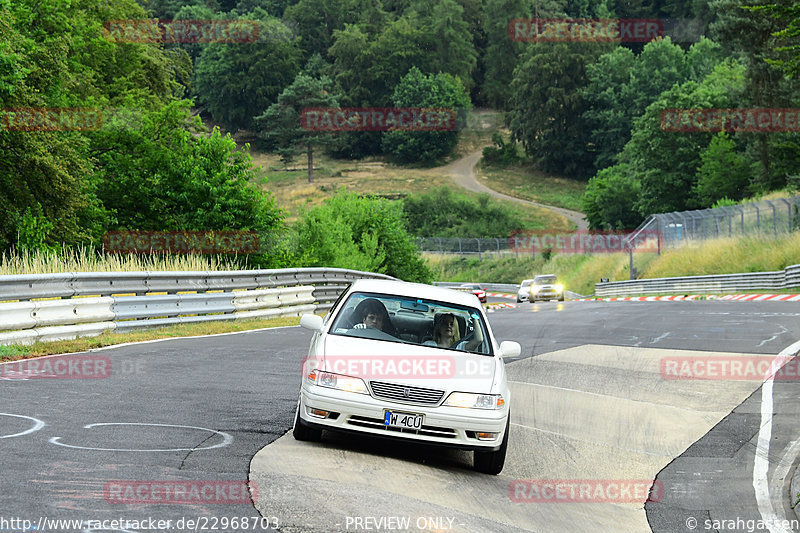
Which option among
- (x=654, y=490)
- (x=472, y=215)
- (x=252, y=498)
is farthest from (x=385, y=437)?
(x=472, y=215)

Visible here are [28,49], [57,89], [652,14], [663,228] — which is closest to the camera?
[28,49]

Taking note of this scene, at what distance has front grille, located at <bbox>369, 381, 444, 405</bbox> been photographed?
7.62 meters

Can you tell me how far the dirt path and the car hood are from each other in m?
96.6

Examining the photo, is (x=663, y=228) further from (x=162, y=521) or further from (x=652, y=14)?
(x=652, y=14)

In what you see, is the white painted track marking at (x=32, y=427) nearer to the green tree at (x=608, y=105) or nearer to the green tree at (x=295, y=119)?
the green tree at (x=608, y=105)

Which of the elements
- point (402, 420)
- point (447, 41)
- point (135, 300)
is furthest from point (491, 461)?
point (447, 41)

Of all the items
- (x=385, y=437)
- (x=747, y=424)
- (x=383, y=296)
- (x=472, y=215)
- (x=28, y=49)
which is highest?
(x=28, y=49)

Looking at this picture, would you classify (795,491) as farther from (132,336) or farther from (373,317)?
(132,336)

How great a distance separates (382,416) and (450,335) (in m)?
1.52

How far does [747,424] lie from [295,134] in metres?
122

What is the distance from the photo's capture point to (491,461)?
26.1ft

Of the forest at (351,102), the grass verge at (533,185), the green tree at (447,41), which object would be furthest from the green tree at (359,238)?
the green tree at (447,41)

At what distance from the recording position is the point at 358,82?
146 meters

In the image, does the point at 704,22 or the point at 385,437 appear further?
the point at 704,22
